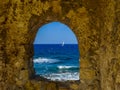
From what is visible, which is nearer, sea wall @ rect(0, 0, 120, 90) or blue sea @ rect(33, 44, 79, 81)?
sea wall @ rect(0, 0, 120, 90)

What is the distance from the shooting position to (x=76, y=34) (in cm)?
573

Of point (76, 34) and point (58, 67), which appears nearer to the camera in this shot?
point (76, 34)

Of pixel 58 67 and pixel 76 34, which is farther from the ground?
pixel 76 34

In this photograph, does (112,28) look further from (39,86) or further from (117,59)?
(39,86)

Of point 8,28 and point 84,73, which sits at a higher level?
point 8,28

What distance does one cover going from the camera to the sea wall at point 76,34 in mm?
5484

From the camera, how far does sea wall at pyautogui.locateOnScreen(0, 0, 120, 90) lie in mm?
5484

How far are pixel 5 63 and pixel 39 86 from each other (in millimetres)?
758

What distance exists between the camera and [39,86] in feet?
19.2

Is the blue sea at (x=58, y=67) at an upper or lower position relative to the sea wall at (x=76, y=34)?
lower

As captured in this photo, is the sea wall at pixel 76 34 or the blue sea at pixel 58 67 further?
the blue sea at pixel 58 67

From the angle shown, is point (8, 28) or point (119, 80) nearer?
point (119, 80)

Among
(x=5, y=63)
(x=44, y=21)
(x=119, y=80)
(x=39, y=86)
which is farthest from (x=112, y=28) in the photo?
(x=5, y=63)

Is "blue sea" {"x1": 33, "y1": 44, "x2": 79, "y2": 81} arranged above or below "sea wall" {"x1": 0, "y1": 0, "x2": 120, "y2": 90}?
below
